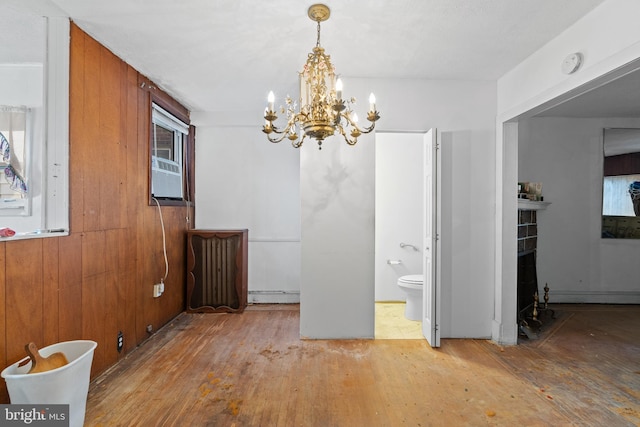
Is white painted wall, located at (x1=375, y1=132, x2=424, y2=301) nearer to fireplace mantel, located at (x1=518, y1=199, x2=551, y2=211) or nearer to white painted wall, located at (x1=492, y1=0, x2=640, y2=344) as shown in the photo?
fireplace mantel, located at (x1=518, y1=199, x2=551, y2=211)

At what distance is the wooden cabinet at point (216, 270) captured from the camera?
3.96 meters

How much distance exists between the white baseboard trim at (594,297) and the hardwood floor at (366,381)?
0.97m

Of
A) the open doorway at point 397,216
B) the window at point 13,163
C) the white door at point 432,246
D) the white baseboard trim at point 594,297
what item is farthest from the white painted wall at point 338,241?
the white baseboard trim at point 594,297

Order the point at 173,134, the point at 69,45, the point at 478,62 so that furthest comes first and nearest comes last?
1. the point at 173,134
2. the point at 478,62
3. the point at 69,45

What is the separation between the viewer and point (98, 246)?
94.7 inches

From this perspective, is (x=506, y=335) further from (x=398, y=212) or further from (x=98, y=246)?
(x=98, y=246)

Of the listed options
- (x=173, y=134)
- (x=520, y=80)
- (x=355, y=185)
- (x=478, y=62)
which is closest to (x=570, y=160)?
(x=520, y=80)

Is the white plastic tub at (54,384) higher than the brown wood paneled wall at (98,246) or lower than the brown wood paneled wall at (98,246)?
lower

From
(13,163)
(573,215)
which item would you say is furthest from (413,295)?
(13,163)

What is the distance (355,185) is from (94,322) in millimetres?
2270

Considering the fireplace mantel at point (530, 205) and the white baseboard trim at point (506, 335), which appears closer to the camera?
the white baseboard trim at point (506, 335)

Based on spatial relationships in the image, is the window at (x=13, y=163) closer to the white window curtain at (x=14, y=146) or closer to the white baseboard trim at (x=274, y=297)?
the white window curtain at (x=14, y=146)

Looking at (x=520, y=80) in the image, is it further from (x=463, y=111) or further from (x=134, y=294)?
(x=134, y=294)

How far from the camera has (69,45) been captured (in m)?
2.12
